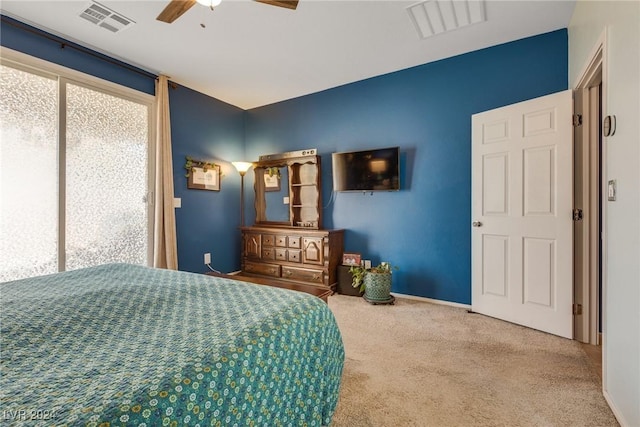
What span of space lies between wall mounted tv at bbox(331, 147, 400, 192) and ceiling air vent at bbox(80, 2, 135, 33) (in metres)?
2.41

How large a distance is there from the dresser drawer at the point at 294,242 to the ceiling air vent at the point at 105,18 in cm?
269

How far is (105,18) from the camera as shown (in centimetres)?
246

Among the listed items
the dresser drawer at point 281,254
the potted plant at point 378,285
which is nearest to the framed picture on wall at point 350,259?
the potted plant at point 378,285

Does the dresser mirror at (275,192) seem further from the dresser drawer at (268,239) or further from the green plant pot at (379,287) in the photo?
the green plant pot at (379,287)

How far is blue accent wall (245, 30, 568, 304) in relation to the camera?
2.88 m

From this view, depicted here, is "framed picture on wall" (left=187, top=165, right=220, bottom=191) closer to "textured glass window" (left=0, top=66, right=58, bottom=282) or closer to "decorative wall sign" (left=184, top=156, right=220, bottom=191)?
"decorative wall sign" (left=184, top=156, right=220, bottom=191)

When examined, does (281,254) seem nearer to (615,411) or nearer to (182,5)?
(182,5)

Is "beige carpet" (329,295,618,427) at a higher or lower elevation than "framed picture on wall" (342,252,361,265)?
lower

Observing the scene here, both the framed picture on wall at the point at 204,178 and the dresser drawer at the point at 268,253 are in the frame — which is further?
the dresser drawer at the point at 268,253

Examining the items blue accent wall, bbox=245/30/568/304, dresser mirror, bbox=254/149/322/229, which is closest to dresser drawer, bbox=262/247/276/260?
dresser mirror, bbox=254/149/322/229

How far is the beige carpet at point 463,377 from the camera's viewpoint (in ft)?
4.89

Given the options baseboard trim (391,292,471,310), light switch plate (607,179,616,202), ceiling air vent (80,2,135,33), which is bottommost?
baseboard trim (391,292,471,310)

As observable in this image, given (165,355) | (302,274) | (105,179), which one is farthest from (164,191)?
(165,355)

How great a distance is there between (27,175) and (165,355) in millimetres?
2848
